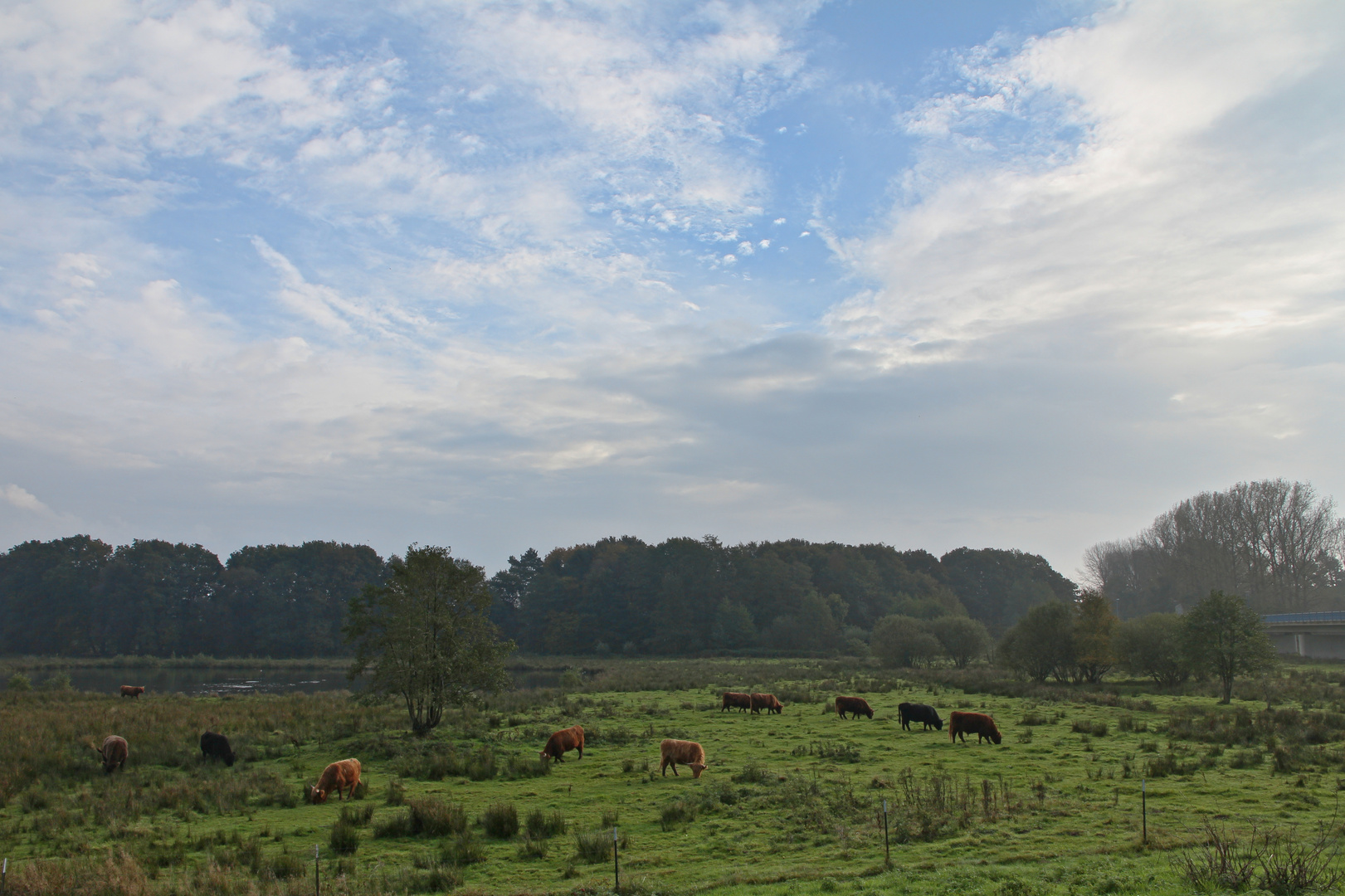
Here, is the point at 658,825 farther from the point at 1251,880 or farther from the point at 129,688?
the point at 129,688

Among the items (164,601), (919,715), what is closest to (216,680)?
(164,601)

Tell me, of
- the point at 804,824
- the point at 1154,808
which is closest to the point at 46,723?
the point at 804,824

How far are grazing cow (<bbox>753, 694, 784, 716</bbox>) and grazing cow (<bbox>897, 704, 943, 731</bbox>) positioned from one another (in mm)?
6366

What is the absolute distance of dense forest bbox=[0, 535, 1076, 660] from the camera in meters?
92.4

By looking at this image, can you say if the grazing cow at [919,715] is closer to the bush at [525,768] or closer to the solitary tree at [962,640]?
the bush at [525,768]

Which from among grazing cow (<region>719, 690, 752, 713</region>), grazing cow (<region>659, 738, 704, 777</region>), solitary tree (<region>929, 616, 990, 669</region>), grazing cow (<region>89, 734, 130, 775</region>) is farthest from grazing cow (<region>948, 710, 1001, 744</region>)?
solitary tree (<region>929, 616, 990, 669</region>)

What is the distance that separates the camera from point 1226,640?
3331cm

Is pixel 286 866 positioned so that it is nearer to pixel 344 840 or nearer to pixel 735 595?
pixel 344 840

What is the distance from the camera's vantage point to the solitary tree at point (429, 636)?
25000 millimetres

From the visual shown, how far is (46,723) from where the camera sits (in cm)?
2548

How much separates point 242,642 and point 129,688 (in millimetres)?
64750

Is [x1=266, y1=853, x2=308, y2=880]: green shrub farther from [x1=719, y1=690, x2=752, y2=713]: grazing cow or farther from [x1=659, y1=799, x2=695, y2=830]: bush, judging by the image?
[x1=719, y1=690, x2=752, y2=713]: grazing cow

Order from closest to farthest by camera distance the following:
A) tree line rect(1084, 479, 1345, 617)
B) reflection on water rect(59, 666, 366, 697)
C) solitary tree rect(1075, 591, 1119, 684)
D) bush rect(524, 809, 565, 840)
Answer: bush rect(524, 809, 565, 840) < solitary tree rect(1075, 591, 1119, 684) < reflection on water rect(59, 666, 366, 697) < tree line rect(1084, 479, 1345, 617)

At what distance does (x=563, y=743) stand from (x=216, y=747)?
9.91m
